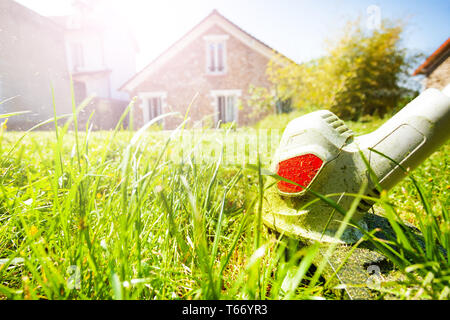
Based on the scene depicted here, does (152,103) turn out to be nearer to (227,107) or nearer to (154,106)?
(154,106)

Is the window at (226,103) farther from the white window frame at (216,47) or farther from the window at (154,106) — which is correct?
the window at (154,106)

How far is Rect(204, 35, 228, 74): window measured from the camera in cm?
1176

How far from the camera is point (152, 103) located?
40.9 ft

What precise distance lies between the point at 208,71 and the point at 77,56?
1112cm

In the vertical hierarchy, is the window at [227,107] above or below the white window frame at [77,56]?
below

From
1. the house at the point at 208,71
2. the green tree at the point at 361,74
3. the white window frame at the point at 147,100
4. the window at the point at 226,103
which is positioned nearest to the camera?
the green tree at the point at 361,74

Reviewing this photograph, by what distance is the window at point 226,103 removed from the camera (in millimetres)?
12031

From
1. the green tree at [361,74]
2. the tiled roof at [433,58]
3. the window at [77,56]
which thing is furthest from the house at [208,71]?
the tiled roof at [433,58]

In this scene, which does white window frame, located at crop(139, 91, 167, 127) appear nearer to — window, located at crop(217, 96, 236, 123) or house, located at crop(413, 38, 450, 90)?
window, located at crop(217, 96, 236, 123)

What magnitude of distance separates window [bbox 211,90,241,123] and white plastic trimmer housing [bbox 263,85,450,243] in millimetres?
11143

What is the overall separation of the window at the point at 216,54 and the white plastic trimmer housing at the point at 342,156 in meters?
11.9

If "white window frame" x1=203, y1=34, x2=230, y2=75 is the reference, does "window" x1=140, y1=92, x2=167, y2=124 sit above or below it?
below

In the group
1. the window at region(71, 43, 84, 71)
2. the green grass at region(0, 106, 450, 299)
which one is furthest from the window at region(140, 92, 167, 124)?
the green grass at region(0, 106, 450, 299)

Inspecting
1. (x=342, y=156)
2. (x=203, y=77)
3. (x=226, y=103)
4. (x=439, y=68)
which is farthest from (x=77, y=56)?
(x=342, y=156)
